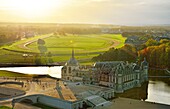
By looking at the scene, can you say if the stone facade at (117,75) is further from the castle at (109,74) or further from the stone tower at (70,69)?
the stone tower at (70,69)

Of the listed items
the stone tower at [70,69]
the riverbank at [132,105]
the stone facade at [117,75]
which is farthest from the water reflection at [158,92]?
the stone tower at [70,69]

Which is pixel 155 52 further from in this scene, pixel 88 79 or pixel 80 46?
pixel 80 46

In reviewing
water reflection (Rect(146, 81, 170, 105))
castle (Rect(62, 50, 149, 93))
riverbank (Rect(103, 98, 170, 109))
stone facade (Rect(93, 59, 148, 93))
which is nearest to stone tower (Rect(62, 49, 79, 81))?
castle (Rect(62, 50, 149, 93))

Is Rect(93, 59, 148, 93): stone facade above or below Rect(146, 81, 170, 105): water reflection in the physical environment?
above

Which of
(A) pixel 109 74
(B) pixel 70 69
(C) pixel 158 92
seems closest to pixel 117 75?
(A) pixel 109 74

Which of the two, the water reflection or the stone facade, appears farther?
the stone facade

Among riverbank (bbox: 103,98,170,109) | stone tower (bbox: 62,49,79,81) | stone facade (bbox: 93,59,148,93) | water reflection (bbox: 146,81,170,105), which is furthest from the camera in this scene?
stone tower (bbox: 62,49,79,81)

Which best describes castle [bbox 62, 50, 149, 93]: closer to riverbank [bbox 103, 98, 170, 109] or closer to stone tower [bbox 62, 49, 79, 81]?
stone tower [bbox 62, 49, 79, 81]

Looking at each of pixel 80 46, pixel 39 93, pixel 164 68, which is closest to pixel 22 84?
pixel 39 93
